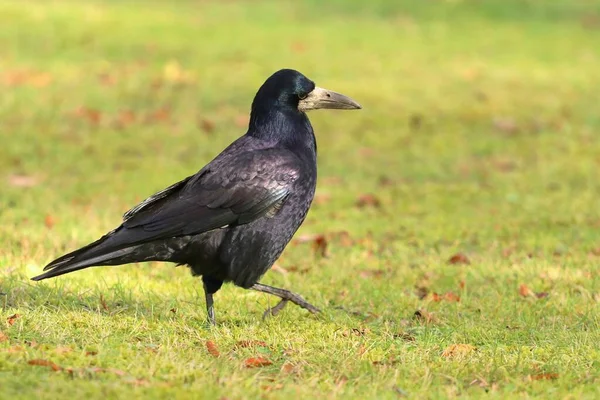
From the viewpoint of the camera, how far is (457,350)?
555cm

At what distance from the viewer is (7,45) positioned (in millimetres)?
16047

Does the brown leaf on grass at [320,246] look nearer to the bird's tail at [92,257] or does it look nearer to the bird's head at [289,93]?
the bird's head at [289,93]

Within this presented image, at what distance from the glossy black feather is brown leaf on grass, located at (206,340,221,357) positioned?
748 millimetres

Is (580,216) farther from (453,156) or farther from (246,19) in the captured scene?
(246,19)

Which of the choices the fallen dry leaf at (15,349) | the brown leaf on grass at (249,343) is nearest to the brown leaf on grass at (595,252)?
the brown leaf on grass at (249,343)

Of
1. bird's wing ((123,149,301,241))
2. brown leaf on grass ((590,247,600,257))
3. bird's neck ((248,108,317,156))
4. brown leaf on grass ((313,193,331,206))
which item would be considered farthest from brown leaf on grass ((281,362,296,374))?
brown leaf on grass ((313,193,331,206))

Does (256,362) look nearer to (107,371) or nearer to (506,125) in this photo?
(107,371)

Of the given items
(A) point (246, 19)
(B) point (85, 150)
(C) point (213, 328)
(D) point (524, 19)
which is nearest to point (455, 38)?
(D) point (524, 19)

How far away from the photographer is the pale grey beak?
6734 millimetres

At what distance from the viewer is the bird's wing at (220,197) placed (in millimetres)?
6031

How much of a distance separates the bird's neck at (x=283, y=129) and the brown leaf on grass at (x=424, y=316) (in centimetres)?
116

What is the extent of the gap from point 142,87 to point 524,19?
8879mm

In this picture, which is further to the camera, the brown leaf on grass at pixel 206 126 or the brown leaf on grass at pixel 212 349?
the brown leaf on grass at pixel 206 126

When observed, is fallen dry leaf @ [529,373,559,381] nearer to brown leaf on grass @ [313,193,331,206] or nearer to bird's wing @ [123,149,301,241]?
bird's wing @ [123,149,301,241]
